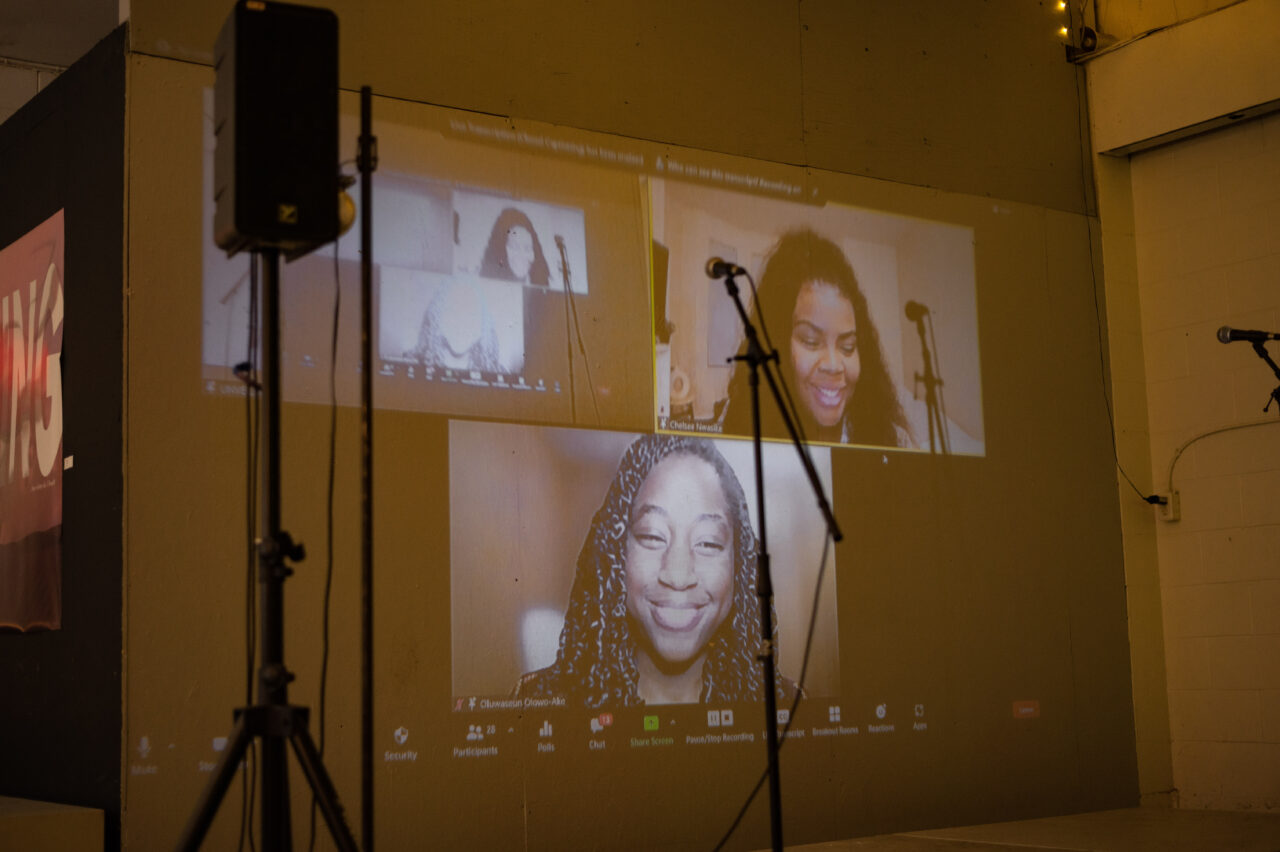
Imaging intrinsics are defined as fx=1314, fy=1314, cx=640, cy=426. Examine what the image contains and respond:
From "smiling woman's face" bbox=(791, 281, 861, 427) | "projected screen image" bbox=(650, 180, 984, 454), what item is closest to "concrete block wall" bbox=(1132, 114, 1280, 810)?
"projected screen image" bbox=(650, 180, 984, 454)

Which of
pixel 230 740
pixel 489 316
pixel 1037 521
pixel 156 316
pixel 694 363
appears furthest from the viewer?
pixel 1037 521

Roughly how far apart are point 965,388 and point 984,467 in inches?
13.1

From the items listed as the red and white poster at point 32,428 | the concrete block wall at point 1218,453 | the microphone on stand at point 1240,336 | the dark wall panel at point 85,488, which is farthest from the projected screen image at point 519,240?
the concrete block wall at point 1218,453

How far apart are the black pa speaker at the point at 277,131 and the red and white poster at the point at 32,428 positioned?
1.93 m

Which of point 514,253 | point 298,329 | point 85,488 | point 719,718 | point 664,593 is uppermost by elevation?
Result: point 514,253

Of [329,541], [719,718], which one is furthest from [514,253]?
[719,718]

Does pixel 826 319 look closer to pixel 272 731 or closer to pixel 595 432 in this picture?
pixel 595 432

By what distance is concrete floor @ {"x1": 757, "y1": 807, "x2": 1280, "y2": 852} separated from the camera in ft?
14.3

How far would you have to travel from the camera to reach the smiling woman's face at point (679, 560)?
14.5ft

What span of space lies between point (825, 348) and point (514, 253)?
1.32 metres

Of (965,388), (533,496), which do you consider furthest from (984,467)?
(533,496)

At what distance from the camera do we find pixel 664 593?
14.6 feet

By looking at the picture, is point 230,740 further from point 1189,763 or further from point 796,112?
point 1189,763

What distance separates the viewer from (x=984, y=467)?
17.6 feet
